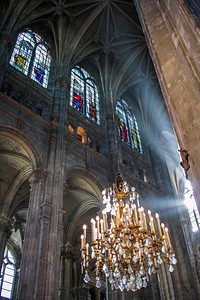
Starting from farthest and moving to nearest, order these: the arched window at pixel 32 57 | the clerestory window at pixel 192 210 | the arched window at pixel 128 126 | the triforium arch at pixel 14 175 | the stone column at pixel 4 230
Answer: the arched window at pixel 128 126
the clerestory window at pixel 192 210
the arched window at pixel 32 57
the stone column at pixel 4 230
the triforium arch at pixel 14 175

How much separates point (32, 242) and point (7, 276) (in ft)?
29.7

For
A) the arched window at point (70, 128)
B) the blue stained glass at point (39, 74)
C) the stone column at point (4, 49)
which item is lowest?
the arched window at point (70, 128)

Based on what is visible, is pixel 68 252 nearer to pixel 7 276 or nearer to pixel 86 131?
pixel 7 276

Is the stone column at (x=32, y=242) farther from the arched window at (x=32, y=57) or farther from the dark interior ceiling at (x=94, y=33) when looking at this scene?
the dark interior ceiling at (x=94, y=33)

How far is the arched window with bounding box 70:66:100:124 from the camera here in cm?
1798

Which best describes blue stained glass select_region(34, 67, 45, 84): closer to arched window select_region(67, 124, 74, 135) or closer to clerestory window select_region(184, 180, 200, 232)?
arched window select_region(67, 124, 74, 135)

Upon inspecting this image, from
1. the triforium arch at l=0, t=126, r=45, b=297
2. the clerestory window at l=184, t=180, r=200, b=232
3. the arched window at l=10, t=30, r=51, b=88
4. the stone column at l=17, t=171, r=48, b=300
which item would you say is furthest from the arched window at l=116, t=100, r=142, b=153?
the stone column at l=17, t=171, r=48, b=300

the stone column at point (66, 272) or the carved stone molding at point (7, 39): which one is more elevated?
the carved stone molding at point (7, 39)

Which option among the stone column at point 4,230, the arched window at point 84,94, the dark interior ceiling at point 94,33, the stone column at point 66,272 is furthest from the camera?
the dark interior ceiling at point 94,33

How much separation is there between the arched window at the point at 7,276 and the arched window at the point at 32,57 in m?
10.6

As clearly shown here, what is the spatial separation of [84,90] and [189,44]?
1466 centimetres

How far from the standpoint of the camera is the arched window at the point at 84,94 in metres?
18.0

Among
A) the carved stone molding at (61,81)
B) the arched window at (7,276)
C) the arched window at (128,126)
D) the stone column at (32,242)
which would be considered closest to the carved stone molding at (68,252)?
the arched window at (7,276)

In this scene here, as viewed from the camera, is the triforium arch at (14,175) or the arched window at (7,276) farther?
the arched window at (7,276)
